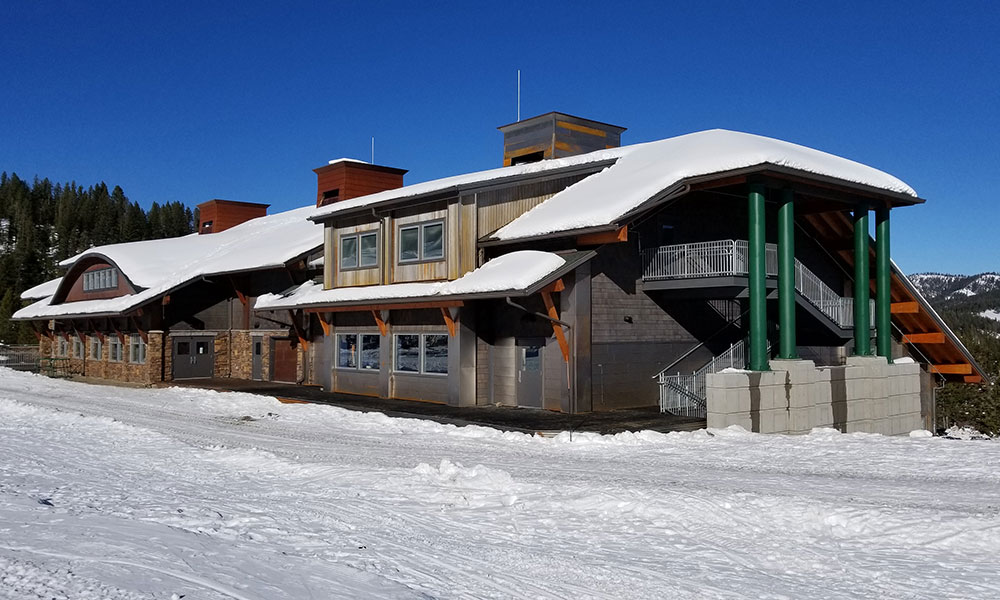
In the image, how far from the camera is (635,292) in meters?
21.0

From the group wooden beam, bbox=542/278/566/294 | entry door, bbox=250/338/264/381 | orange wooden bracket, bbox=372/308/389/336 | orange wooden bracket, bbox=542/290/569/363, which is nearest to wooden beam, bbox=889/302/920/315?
orange wooden bracket, bbox=542/290/569/363

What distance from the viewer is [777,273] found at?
791 inches

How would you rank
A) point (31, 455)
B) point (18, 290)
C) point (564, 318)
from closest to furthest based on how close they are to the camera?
point (31, 455)
point (564, 318)
point (18, 290)

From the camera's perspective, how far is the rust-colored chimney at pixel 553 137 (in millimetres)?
27953

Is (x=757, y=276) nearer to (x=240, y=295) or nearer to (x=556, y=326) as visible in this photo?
(x=556, y=326)

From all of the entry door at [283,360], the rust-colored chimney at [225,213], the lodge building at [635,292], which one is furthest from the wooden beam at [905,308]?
the rust-colored chimney at [225,213]

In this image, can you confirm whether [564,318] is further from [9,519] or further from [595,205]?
[9,519]

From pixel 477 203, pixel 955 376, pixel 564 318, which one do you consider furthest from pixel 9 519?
pixel 955 376

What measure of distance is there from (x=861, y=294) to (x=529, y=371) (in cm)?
922

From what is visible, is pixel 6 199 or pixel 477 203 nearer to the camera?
pixel 477 203

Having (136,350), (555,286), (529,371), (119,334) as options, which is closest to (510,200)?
(555,286)

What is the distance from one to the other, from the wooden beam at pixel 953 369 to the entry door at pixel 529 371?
1503 centimetres

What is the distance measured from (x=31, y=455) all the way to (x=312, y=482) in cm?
526

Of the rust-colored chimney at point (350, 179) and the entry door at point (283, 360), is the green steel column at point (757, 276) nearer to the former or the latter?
the entry door at point (283, 360)
